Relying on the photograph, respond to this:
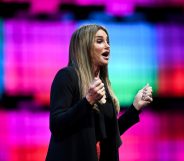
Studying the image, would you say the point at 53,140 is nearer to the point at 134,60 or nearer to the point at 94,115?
the point at 94,115

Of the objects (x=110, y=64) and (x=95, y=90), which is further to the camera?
(x=110, y=64)

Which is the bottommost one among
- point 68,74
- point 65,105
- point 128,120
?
point 128,120

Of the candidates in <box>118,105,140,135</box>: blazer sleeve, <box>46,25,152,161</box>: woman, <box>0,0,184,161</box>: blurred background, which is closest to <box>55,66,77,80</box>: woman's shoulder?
<box>46,25,152,161</box>: woman

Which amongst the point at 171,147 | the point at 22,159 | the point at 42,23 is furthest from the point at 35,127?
the point at 171,147

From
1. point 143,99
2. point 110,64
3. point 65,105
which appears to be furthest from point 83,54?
point 110,64

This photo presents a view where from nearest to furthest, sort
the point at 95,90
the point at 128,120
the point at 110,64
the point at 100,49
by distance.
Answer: the point at 95,90 → the point at 100,49 → the point at 128,120 → the point at 110,64

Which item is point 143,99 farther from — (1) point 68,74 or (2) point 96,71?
(1) point 68,74

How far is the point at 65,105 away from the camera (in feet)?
6.27

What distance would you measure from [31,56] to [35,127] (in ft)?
1.58

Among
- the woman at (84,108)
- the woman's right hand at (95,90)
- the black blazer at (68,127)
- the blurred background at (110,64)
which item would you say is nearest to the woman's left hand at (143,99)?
the woman at (84,108)

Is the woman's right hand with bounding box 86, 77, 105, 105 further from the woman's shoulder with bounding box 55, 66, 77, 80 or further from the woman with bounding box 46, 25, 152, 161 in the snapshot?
the woman's shoulder with bounding box 55, 66, 77, 80

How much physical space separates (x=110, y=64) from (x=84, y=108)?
1887 mm

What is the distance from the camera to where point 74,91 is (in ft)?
6.42

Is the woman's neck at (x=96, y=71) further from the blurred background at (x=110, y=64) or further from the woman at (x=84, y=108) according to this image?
the blurred background at (x=110, y=64)
